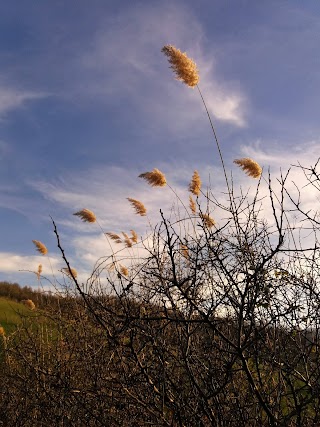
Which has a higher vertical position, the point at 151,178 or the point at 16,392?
the point at 151,178

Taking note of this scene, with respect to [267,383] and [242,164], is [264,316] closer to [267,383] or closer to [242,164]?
[267,383]

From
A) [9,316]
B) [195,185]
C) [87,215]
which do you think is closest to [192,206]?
[195,185]

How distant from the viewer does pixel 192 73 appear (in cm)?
564

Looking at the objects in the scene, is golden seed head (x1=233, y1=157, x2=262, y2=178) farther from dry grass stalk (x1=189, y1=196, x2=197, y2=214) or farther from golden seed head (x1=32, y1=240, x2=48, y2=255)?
golden seed head (x1=32, y1=240, x2=48, y2=255)

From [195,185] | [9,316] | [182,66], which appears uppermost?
[182,66]

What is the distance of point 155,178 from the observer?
596cm

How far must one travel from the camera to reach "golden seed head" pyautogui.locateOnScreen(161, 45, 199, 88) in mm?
5551

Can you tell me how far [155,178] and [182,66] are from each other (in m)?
1.39

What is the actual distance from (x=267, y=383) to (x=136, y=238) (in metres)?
3.65

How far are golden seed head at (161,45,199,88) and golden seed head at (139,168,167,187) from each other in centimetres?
114

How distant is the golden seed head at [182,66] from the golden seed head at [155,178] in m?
1.14

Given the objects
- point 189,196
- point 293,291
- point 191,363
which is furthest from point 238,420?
point 189,196

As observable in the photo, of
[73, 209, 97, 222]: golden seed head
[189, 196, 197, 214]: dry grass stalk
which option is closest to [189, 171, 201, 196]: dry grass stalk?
[189, 196, 197, 214]: dry grass stalk

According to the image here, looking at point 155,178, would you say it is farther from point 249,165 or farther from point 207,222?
point 207,222
